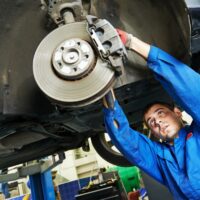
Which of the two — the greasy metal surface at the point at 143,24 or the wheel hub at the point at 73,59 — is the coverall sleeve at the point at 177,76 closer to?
the greasy metal surface at the point at 143,24

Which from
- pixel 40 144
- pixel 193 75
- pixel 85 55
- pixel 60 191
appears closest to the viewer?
pixel 85 55

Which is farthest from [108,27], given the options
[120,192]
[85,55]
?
[120,192]

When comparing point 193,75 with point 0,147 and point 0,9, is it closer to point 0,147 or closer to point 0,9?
point 0,9

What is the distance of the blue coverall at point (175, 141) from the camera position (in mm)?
903

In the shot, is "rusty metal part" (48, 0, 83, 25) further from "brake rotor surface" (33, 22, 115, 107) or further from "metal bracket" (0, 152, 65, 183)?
"metal bracket" (0, 152, 65, 183)

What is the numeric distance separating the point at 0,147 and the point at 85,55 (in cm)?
74

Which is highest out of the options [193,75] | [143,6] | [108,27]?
[143,6]

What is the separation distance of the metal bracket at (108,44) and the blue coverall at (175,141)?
0.18 m

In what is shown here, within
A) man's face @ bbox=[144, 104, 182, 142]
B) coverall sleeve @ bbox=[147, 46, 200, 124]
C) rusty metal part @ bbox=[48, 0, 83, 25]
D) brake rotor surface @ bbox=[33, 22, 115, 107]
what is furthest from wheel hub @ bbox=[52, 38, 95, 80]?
man's face @ bbox=[144, 104, 182, 142]

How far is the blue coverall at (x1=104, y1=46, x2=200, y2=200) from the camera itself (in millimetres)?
903

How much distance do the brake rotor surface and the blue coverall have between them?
0.21 metres

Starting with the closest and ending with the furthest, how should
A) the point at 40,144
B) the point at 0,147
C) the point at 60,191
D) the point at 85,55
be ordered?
1. the point at 85,55
2. the point at 0,147
3. the point at 40,144
4. the point at 60,191

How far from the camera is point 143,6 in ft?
3.28

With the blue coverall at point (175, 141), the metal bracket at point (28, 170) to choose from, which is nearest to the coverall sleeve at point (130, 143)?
the blue coverall at point (175, 141)
